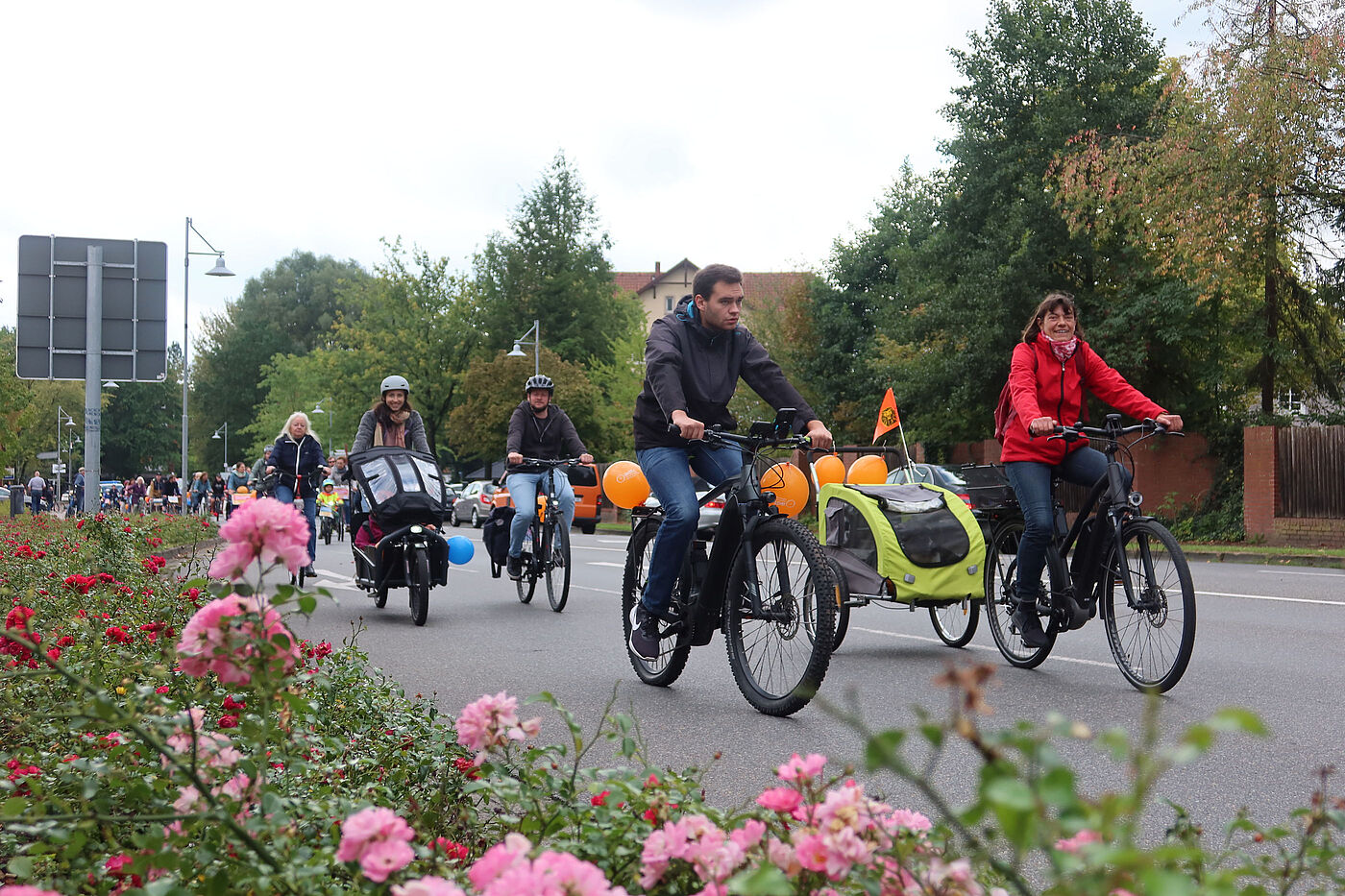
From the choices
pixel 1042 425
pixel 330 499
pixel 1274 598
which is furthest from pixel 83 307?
pixel 1274 598

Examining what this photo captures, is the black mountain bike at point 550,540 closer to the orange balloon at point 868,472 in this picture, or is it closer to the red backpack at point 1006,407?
the red backpack at point 1006,407

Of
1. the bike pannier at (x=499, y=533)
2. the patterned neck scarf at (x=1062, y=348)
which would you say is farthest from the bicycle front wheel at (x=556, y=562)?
the patterned neck scarf at (x=1062, y=348)

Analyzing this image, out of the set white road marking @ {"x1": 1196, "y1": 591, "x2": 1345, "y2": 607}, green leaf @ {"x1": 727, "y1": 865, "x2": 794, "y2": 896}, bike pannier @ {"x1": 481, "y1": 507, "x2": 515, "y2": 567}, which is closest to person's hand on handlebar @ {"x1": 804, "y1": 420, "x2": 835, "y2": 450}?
green leaf @ {"x1": 727, "y1": 865, "x2": 794, "y2": 896}

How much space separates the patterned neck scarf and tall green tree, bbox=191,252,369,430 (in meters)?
87.4

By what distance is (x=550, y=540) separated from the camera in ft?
37.4

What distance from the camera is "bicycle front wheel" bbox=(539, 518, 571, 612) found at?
1113 centimetres

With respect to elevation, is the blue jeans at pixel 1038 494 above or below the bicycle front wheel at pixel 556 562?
above

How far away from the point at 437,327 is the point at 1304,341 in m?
47.7

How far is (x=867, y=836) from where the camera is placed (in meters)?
1.90

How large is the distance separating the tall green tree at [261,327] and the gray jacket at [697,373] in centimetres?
8731

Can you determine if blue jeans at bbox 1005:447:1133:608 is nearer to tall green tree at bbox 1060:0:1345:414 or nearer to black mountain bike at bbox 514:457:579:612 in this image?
black mountain bike at bbox 514:457:579:612

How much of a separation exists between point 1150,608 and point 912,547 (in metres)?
1.56

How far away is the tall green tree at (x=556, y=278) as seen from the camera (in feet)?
222

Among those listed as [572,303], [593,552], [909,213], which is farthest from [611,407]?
[593,552]
